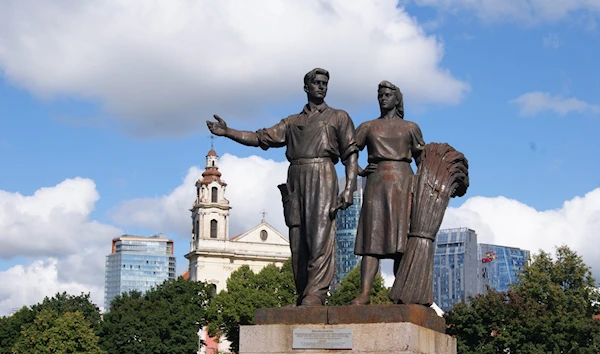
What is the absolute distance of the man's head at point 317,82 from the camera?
48.1 feet

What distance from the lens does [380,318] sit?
13109 millimetres

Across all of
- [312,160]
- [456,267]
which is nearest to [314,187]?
[312,160]

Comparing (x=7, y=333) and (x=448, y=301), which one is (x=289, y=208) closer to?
(x=7, y=333)

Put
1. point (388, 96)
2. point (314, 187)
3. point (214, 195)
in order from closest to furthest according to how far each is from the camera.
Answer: point (314, 187), point (388, 96), point (214, 195)

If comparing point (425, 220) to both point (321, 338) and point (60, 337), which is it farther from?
point (60, 337)

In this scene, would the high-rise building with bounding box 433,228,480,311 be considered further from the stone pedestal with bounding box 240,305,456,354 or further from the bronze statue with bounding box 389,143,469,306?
the stone pedestal with bounding box 240,305,456,354

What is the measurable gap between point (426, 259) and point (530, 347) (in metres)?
31.1

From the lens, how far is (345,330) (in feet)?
42.9

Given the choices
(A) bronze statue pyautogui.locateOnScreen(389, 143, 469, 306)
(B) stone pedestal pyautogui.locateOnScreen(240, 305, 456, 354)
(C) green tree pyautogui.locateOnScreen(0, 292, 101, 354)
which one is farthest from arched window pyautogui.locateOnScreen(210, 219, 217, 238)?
(B) stone pedestal pyautogui.locateOnScreen(240, 305, 456, 354)

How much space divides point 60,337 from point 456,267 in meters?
110

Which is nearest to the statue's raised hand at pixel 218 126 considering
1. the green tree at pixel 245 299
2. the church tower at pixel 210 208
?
the green tree at pixel 245 299

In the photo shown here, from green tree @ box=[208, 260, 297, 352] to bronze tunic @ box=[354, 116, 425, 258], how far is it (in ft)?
187

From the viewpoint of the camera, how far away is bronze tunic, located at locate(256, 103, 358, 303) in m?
14.0

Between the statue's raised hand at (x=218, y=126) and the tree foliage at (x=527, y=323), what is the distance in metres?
31.2
